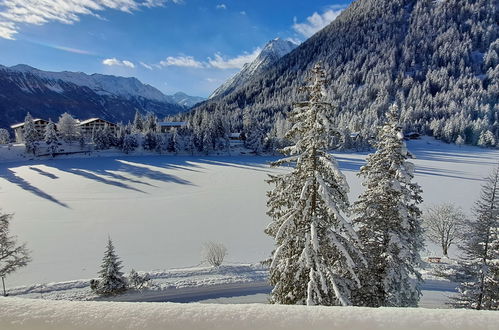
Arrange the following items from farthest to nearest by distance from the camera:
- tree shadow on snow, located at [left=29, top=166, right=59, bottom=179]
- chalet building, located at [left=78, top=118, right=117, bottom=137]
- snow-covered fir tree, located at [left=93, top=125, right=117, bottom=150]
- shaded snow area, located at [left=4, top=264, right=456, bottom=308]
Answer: chalet building, located at [left=78, top=118, right=117, bottom=137], snow-covered fir tree, located at [left=93, top=125, right=117, bottom=150], tree shadow on snow, located at [left=29, top=166, right=59, bottom=179], shaded snow area, located at [left=4, top=264, right=456, bottom=308]

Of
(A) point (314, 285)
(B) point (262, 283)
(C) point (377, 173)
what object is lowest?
(B) point (262, 283)

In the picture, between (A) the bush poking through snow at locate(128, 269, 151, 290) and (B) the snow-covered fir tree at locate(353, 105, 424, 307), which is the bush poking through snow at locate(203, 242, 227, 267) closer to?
(A) the bush poking through snow at locate(128, 269, 151, 290)

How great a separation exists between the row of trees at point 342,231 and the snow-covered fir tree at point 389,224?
0.04 meters

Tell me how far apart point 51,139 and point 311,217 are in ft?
339

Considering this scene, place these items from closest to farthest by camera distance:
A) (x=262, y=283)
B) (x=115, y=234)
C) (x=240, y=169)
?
(x=262, y=283) < (x=115, y=234) < (x=240, y=169)

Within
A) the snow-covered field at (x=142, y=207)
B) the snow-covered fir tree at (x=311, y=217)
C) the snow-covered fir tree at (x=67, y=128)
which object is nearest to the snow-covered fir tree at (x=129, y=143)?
the snow-covered field at (x=142, y=207)

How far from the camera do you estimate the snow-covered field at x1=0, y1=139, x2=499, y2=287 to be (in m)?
27.5

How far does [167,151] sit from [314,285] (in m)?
98.4

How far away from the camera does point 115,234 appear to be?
32.4 metres

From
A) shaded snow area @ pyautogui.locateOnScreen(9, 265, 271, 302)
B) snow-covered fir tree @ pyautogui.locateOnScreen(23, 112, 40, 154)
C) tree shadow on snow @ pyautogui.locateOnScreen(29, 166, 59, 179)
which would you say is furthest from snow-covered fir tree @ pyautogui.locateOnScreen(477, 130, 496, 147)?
snow-covered fir tree @ pyautogui.locateOnScreen(23, 112, 40, 154)

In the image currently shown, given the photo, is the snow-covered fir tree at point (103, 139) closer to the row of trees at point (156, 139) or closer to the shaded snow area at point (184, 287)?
the row of trees at point (156, 139)

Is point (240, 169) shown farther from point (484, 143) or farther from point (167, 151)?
point (484, 143)

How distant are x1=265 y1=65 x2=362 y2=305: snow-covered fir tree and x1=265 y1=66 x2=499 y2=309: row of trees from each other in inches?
1.3

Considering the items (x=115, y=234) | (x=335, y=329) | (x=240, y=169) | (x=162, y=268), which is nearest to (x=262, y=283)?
(x=162, y=268)
